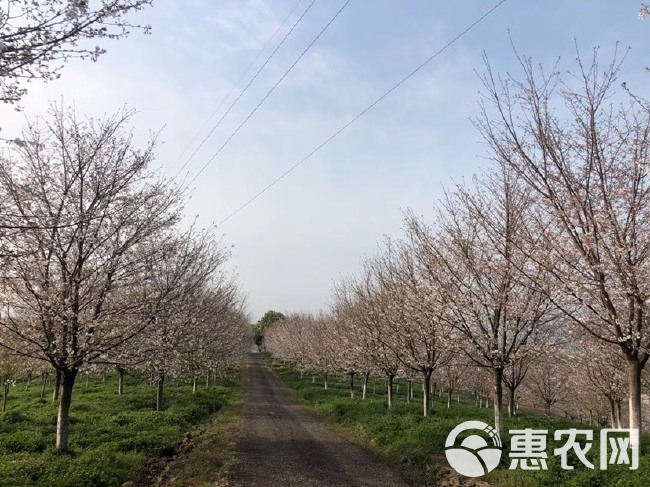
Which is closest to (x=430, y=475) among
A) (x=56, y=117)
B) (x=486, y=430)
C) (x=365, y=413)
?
(x=486, y=430)

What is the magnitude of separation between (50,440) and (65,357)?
3.13 meters

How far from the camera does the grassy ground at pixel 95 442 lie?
31.8 feet

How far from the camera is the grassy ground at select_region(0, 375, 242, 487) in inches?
382

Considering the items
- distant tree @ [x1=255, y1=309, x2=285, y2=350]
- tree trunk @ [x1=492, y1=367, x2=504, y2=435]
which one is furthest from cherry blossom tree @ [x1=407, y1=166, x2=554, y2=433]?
distant tree @ [x1=255, y1=309, x2=285, y2=350]

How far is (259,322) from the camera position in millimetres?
152375

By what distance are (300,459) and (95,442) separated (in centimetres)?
577

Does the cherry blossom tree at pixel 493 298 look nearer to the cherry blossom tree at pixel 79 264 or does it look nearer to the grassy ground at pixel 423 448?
the grassy ground at pixel 423 448

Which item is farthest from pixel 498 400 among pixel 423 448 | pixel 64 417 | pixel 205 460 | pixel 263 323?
pixel 263 323

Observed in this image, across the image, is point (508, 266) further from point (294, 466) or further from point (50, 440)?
point (50, 440)

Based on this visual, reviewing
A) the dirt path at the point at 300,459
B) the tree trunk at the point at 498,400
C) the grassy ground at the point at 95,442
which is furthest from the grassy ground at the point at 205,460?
the tree trunk at the point at 498,400

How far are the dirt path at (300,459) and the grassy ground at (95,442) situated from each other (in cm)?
236

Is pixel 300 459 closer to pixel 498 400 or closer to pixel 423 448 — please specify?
pixel 423 448

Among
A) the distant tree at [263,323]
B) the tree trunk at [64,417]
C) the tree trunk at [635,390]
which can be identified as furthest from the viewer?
the distant tree at [263,323]

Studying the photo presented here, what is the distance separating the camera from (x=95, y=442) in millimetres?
12898
